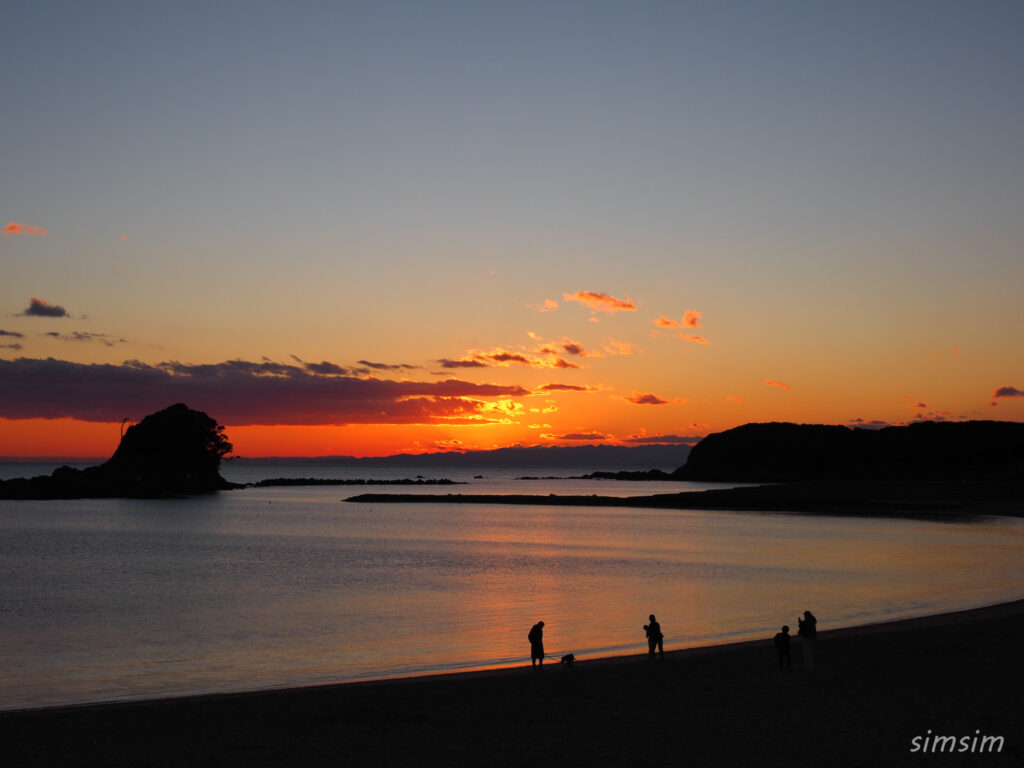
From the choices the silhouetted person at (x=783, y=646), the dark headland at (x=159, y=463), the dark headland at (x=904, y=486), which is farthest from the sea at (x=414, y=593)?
the dark headland at (x=159, y=463)

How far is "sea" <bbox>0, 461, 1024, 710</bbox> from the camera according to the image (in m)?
26.1

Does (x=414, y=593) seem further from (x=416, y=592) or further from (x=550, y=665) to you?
(x=550, y=665)

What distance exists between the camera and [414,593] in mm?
43281

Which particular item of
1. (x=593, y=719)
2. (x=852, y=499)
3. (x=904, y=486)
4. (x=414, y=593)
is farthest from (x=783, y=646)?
(x=904, y=486)

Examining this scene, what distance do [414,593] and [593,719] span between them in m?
27.4

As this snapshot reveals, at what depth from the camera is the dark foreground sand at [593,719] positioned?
14203mm

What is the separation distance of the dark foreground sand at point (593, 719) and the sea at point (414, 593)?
3.34 m

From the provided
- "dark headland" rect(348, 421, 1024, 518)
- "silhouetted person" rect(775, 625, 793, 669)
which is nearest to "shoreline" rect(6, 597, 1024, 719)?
"silhouetted person" rect(775, 625, 793, 669)

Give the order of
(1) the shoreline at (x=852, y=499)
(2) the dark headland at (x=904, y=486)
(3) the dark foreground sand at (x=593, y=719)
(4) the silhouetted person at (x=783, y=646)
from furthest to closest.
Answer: (2) the dark headland at (x=904, y=486) < (1) the shoreline at (x=852, y=499) < (4) the silhouetted person at (x=783, y=646) < (3) the dark foreground sand at (x=593, y=719)

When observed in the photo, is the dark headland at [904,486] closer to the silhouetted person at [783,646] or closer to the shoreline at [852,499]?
the shoreline at [852,499]

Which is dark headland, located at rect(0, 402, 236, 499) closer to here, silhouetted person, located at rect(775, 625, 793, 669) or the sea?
the sea

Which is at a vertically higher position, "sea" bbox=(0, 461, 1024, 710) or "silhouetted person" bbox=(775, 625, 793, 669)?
"silhouetted person" bbox=(775, 625, 793, 669)

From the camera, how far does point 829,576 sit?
4838 cm

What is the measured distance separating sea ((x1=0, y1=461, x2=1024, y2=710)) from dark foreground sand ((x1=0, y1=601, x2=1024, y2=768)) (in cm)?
334
